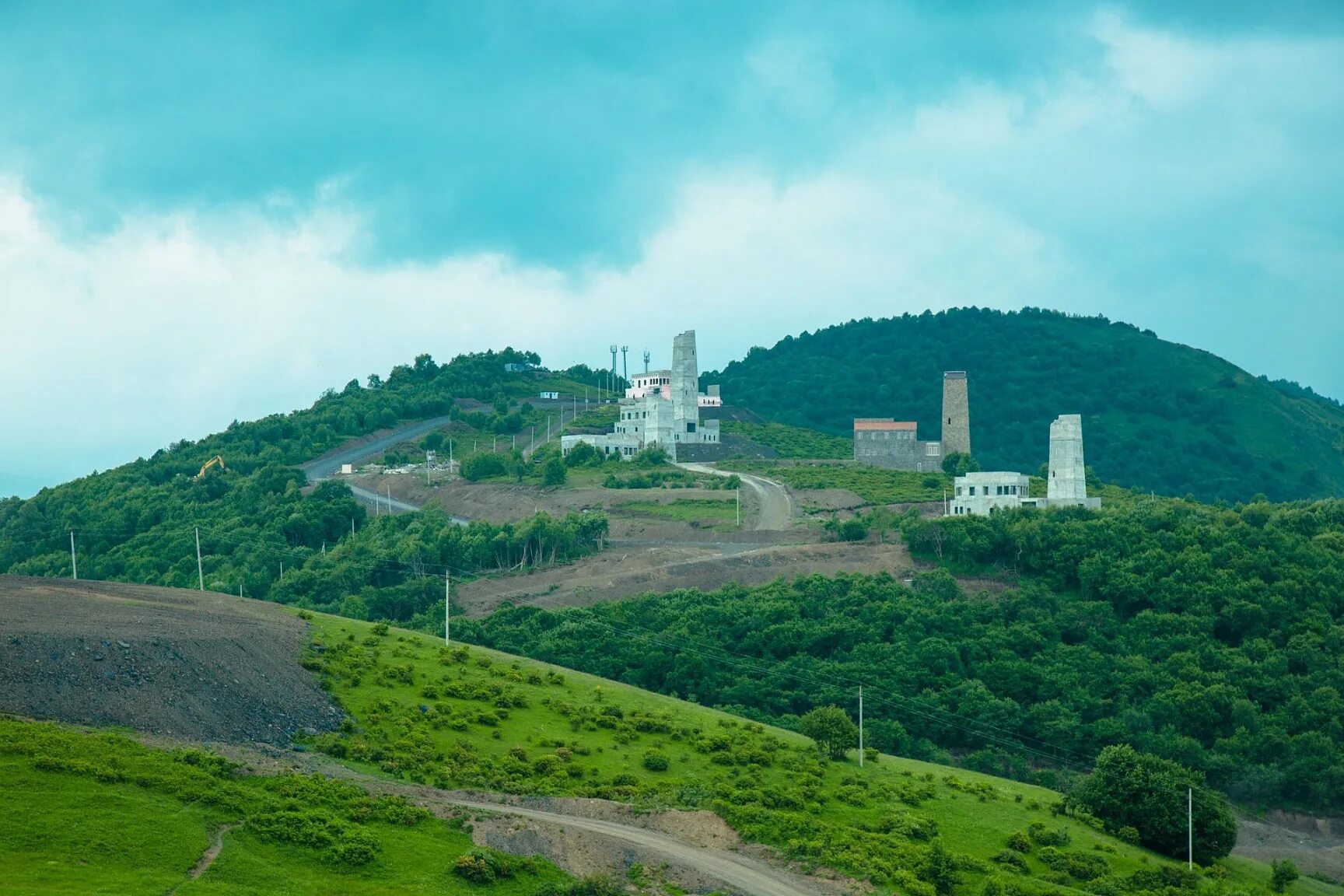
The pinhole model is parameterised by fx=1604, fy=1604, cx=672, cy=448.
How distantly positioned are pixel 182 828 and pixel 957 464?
78.4 metres

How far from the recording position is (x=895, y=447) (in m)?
116

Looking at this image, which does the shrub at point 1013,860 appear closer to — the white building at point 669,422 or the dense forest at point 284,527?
the dense forest at point 284,527

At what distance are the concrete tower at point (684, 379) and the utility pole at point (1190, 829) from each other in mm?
73433

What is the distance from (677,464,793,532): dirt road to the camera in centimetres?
9281

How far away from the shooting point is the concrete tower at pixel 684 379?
398 feet

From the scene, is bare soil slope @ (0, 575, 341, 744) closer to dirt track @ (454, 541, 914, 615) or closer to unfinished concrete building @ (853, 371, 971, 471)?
dirt track @ (454, 541, 914, 615)

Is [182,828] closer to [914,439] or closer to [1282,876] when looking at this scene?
[1282,876]

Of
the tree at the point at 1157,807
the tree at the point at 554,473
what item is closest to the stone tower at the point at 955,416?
the tree at the point at 554,473

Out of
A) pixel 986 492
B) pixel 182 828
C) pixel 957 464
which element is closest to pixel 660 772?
pixel 182 828

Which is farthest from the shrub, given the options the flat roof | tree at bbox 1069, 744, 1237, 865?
the flat roof

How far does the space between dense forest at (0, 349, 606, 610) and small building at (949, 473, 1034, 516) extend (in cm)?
2084

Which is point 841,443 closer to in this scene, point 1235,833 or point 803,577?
point 803,577

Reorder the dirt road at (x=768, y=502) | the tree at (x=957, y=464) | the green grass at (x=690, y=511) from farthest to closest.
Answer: the tree at (x=957, y=464) → the green grass at (x=690, y=511) → the dirt road at (x=768, y=502)

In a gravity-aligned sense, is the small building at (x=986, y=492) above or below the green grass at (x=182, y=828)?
above
